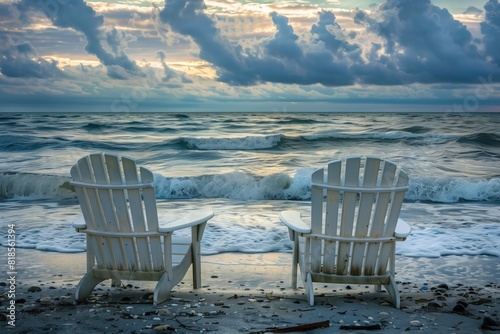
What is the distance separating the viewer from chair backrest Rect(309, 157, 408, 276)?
167 inches

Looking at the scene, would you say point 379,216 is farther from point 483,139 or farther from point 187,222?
point 483,139

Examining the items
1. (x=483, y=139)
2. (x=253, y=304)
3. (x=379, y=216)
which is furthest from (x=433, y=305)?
(x=483, y=139)

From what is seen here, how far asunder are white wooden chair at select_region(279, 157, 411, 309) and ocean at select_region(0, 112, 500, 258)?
239cm

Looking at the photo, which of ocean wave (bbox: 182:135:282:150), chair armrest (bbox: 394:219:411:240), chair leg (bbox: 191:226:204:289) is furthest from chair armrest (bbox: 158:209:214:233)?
ocean wave (bbox: 182:135:282:150)

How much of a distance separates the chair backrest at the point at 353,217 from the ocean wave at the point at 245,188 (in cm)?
733

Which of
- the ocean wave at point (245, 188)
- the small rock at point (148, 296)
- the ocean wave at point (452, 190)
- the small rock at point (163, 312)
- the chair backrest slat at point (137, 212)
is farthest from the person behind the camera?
the ocean wave at point (245, 188)

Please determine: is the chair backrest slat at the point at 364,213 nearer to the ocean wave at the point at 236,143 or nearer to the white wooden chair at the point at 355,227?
the white wooden chair at the point at 355,227

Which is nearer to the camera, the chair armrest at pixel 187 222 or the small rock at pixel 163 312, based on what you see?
the small rock at pixel 163 312

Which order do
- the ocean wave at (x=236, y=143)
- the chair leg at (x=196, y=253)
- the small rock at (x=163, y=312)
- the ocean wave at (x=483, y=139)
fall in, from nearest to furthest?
1. the small rock at (x=163, y=312)
2. the chair leg at (x=196, y=253)
3. the ocean wave at (x=483, y=139)
4. the ocean wave at (x=236, y=143)

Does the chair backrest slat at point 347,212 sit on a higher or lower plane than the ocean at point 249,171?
higher

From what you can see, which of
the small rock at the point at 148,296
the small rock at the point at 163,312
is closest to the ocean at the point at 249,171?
the small rock at the point at 148,296

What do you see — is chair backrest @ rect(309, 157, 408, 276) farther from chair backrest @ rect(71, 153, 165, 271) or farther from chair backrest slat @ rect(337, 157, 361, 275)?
chair backrest @ rect(71, 153, 165, 271)

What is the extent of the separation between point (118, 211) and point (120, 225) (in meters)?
0.13

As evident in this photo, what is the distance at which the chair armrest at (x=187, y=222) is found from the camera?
4.28 metres
